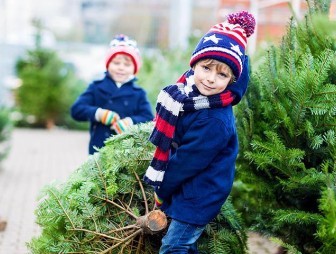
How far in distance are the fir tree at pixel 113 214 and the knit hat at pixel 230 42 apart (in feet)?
2.71

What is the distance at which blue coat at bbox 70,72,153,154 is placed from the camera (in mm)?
5676

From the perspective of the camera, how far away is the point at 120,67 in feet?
18.5

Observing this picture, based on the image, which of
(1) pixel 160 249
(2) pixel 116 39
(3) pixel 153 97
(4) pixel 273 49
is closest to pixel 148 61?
(3) pixel 153 97

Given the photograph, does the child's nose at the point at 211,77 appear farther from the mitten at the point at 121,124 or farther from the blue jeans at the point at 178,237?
the mitten at the point at 121,124

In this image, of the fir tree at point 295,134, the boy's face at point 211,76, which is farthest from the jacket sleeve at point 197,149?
the fir tree at point 295,134

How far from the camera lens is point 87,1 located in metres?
22.7

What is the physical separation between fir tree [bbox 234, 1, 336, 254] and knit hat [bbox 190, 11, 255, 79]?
430mm

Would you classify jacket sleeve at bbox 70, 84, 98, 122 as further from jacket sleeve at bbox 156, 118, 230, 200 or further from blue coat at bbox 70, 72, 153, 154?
jacket sleeve at bbox 156, 118, 230, 200

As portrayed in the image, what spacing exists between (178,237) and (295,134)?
0.98 metres

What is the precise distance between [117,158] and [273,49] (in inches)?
53.2

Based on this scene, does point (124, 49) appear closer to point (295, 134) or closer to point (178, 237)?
point (295, 134)

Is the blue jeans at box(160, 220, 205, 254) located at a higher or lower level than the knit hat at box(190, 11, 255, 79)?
lower

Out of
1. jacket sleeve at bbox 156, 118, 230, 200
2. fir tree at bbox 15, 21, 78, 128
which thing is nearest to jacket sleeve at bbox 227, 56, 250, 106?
jacket sleeve at bbox 156, 118, 230, 200

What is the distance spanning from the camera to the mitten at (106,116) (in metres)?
5.56
